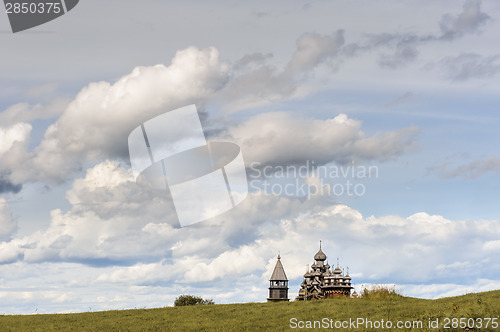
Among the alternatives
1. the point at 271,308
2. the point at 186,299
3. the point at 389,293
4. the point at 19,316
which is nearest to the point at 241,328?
the point at 271,308

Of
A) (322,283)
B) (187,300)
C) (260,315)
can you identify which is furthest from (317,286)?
(260,315)

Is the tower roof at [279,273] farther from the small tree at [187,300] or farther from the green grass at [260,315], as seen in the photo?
the green grass at [260,315]

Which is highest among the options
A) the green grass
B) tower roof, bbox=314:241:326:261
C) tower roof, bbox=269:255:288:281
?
tower roof, bbox=314:241:326:261

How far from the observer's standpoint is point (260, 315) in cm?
4131

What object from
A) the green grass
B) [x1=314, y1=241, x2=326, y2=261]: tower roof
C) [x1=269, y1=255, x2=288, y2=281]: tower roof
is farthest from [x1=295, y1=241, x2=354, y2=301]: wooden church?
the green grass

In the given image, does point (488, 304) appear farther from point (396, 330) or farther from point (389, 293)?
point (389, 293)

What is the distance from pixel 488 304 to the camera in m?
36.0

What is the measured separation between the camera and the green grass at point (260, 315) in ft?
118

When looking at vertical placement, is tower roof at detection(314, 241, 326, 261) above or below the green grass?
above

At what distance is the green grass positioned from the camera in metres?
36.0

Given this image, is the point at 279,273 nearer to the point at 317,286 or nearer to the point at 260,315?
the point at 317,286

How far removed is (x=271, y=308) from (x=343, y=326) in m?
11.2

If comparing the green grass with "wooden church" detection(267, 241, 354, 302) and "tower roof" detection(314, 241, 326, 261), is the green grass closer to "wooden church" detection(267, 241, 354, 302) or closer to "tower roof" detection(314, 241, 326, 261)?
"wooden church" detection(267, 241, 354, 302)

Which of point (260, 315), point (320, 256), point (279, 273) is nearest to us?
point (260, 315)
